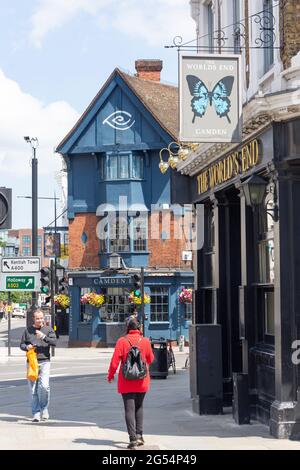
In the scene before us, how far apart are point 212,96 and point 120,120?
2971cm

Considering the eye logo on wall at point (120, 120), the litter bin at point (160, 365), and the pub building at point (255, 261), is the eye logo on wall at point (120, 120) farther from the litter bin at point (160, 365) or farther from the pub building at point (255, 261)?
the pub building at point (255, 261)

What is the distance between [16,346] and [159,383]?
22.2 m

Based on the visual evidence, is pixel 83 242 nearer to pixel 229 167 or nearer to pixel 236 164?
pixel 229 167

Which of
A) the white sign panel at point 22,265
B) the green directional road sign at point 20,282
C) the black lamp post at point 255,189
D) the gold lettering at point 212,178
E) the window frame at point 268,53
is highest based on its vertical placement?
the window frame at point 268,53

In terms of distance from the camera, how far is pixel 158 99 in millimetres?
43562

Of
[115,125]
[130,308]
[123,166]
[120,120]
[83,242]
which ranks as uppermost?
[120,120]

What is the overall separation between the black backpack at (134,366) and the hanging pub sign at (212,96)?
336 centimetres

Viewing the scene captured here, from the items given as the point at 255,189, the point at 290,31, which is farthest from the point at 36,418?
the point at 290,31

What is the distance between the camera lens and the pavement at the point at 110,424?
1094 cm

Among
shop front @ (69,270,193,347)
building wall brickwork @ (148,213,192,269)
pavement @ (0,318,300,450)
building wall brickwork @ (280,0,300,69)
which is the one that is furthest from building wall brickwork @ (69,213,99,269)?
building wall brickwork @ (280,0,300,69)

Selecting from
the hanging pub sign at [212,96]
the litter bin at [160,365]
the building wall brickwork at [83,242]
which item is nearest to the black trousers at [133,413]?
the hanging pub sign at [212,96]

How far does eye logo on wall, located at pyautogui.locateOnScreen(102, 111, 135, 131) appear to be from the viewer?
4156cm
